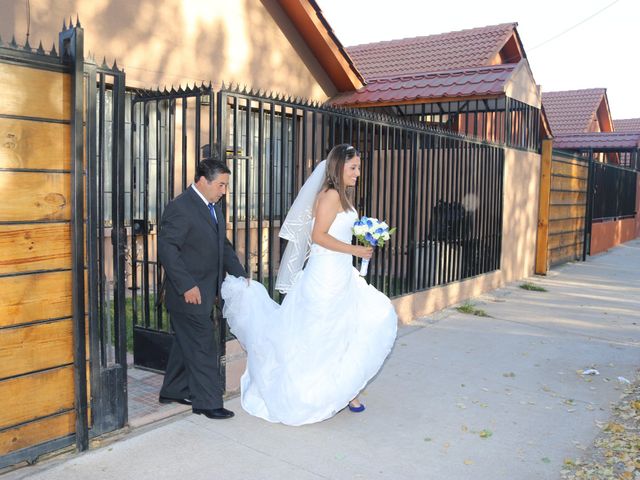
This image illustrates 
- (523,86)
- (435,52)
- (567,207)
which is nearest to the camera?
(523,86)

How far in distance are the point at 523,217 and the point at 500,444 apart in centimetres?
885

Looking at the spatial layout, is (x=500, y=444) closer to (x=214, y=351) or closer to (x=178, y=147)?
(x=214, y=351)

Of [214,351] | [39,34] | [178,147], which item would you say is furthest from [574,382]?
[39,34]

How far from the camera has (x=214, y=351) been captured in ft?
15.5

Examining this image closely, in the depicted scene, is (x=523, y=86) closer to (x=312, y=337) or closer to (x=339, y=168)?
(x=339, y=168)

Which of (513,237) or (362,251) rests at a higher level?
(362,251)

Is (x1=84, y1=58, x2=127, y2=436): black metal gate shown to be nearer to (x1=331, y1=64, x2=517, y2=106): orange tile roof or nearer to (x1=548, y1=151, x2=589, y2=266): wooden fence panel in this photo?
(x1=331, y1=64, x2=517, y2=106): orange tile roof

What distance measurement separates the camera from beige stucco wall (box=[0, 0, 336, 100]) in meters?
7.82

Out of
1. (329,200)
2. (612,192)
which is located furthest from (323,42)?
(612,192)

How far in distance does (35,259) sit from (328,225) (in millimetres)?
2077

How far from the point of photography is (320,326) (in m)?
4.75

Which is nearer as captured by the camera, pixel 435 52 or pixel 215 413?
pixel 215 413

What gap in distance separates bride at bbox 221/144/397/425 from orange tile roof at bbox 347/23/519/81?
1258 centimetres

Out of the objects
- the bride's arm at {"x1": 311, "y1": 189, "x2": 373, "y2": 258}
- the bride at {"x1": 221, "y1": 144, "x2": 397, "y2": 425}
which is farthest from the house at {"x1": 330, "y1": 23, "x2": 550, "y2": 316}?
the bride's arm at {"x1": 311, "y1": 189, "x2": 373, "y2": 258}
